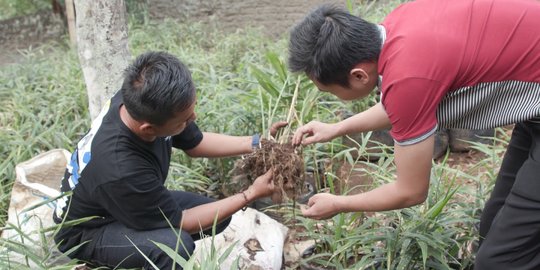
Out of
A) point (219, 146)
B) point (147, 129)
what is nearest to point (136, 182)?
point (147, 129)

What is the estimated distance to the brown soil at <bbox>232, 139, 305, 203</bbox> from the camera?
2223 mm

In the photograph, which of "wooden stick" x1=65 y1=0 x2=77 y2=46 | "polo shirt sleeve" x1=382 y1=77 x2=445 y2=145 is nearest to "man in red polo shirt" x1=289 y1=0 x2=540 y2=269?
"polo shirt sleeve" x1=382 y1=77 x2=445 y2=145

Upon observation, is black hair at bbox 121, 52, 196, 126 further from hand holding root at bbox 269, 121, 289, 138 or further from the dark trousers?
hand holding root at bbox 269, 121, 289, 138

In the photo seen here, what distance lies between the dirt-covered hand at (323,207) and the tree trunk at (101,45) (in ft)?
6.00

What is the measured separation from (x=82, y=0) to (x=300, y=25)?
195 cm

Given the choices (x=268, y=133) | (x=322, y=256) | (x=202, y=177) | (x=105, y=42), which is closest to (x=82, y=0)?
(x=105, y=42)

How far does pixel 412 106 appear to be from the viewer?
155 centimetres

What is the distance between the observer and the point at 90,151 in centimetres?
209

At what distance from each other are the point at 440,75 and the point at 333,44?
0.30 metres

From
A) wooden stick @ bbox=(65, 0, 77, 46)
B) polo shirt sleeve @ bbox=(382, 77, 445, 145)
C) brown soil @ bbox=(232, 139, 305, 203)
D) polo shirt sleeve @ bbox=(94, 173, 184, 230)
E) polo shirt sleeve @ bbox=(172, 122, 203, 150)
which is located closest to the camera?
polo shirt sleeve @ bbox=(382, 77, 445, 145)

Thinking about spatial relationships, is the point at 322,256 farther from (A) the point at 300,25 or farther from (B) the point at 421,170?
(A) the point at 300,25

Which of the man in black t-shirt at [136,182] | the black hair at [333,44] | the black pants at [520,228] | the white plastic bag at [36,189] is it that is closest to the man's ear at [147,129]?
the man in black t-shirt at [136,182]

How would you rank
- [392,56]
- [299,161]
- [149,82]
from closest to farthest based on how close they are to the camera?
[392,56] → [149,82] → [299,161]

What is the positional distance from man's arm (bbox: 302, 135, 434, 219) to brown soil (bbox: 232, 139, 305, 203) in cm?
34
